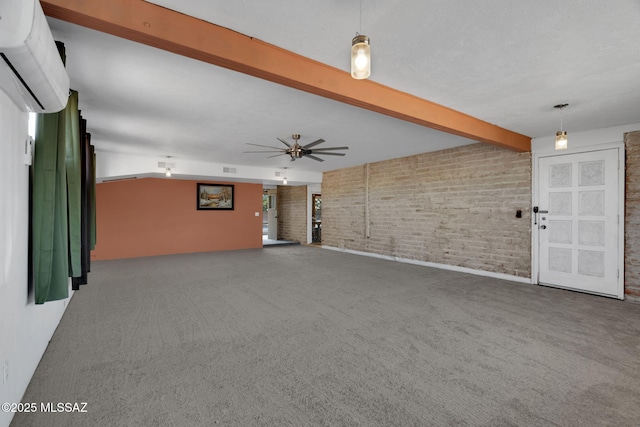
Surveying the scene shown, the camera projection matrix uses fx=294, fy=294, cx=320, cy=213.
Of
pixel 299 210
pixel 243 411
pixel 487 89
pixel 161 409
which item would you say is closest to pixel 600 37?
pixel 487 89

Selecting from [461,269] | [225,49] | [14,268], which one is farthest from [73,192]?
[461,269]

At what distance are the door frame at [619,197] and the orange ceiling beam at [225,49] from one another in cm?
303

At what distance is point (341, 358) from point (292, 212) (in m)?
9.82

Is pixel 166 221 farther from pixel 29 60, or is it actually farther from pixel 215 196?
pixel 29 60

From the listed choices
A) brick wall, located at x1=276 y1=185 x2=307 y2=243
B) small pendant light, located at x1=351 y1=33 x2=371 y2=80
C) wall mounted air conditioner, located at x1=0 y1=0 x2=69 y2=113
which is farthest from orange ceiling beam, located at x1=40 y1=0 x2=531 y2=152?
brick wall, located at x1=276 y1=185 x2=307 y2=243

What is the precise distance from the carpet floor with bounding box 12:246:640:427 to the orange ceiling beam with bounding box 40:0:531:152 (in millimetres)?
2388

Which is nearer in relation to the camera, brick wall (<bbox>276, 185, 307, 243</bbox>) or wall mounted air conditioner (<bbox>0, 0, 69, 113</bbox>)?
wall mounted air conditioner (<bbox>0, 0, 69, 113</bbox>)

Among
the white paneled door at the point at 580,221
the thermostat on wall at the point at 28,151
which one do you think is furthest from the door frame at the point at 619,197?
the thermostat on wall at the point at 28,151

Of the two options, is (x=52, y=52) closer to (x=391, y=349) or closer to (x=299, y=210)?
(x=391, y=349)

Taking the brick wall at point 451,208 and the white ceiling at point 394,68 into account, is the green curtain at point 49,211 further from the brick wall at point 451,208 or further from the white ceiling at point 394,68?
the brick wall at point 451,208

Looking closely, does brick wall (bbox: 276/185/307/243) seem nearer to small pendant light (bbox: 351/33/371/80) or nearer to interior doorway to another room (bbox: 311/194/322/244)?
interior doorway to another room (bbox: 311/194/322/244)

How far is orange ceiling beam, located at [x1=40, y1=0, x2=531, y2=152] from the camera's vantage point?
178cm

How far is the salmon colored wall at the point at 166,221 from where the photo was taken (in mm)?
7828

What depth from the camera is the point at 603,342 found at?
9.36ft
